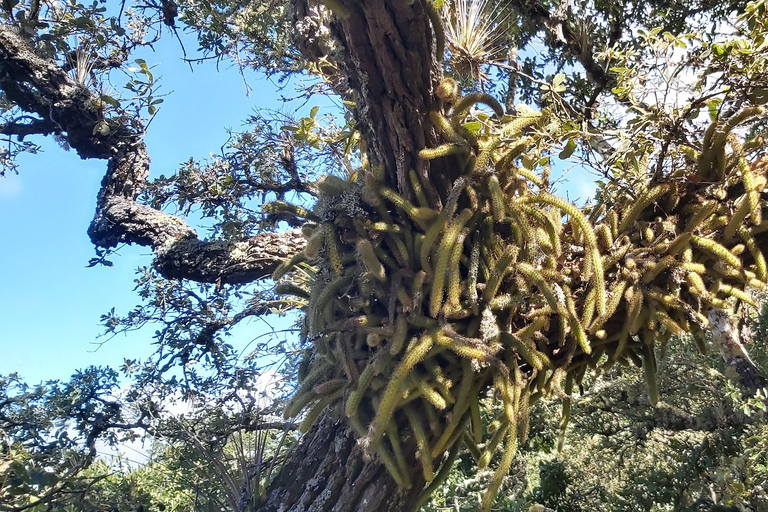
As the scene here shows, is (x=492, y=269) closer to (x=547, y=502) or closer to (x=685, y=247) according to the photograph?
(x=685, y=247)

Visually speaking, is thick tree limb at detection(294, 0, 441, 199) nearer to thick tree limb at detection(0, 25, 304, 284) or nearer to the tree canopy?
the tree canopy

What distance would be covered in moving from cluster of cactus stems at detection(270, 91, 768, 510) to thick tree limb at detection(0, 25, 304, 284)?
1.40m

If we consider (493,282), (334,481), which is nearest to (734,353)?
(493,282)

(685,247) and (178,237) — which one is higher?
(178,237)

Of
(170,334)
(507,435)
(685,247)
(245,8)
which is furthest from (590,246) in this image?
(245,8)

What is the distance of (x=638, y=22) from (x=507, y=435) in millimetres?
3904

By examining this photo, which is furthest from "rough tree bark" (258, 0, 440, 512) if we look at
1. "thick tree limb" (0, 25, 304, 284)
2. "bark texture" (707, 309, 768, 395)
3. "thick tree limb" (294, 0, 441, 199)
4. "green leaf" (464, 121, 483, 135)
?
"bark texture" (707, 309, 768, 395)

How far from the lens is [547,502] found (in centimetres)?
516

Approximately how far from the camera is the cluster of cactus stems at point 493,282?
4.65 ft

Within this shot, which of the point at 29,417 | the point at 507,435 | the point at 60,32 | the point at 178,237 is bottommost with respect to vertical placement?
the point at 507,435

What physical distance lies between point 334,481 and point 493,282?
79 cm

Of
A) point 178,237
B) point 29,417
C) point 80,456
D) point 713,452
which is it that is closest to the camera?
point 80,456

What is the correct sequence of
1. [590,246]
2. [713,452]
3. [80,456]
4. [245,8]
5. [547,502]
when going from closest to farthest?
[590,246] < [80,456] < [713,452] < [245,8] < [547,502]

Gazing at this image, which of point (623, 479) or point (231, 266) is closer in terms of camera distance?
point (231, 266)
